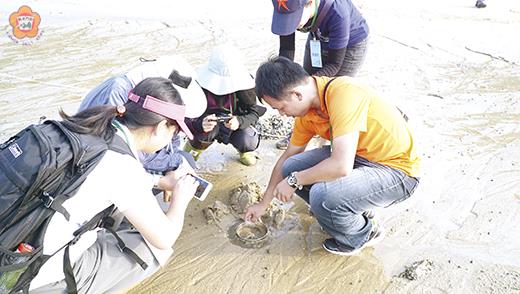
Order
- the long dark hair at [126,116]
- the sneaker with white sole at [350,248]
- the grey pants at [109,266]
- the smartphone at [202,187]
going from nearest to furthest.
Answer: the long dark hair at [126,116], the grey pants at [109,266], the smartphone at [202,187], the sneaker with white sole at [350,248]

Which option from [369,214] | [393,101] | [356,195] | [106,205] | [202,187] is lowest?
[393,101]

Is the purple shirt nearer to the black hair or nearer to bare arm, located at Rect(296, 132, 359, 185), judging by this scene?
the black hair

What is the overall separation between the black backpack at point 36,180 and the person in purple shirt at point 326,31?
1823 mm

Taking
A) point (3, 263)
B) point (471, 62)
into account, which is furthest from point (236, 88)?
point (471, 62)

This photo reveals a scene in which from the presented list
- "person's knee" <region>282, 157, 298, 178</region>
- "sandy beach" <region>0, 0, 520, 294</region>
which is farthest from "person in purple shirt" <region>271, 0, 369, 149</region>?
"sandy beach" <region>0, 0, 520, 294</region>

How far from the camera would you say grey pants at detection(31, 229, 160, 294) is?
214 cm

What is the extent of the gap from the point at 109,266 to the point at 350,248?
1469 millimetres

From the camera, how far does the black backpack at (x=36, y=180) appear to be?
165 centimetres

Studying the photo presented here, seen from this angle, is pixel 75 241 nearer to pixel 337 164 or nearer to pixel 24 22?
pixel 337 164

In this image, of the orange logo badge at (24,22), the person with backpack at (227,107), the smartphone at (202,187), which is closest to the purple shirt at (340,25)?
the person with backpack at (227,107)

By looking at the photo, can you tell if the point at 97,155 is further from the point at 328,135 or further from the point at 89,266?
the point at 328,135

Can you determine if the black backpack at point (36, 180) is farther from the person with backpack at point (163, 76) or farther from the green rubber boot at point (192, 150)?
the green rubber boot at point (192, 150)

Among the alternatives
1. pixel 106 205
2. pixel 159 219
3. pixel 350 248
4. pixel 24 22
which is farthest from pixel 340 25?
pixel 24 22

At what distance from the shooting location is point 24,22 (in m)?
8.27
